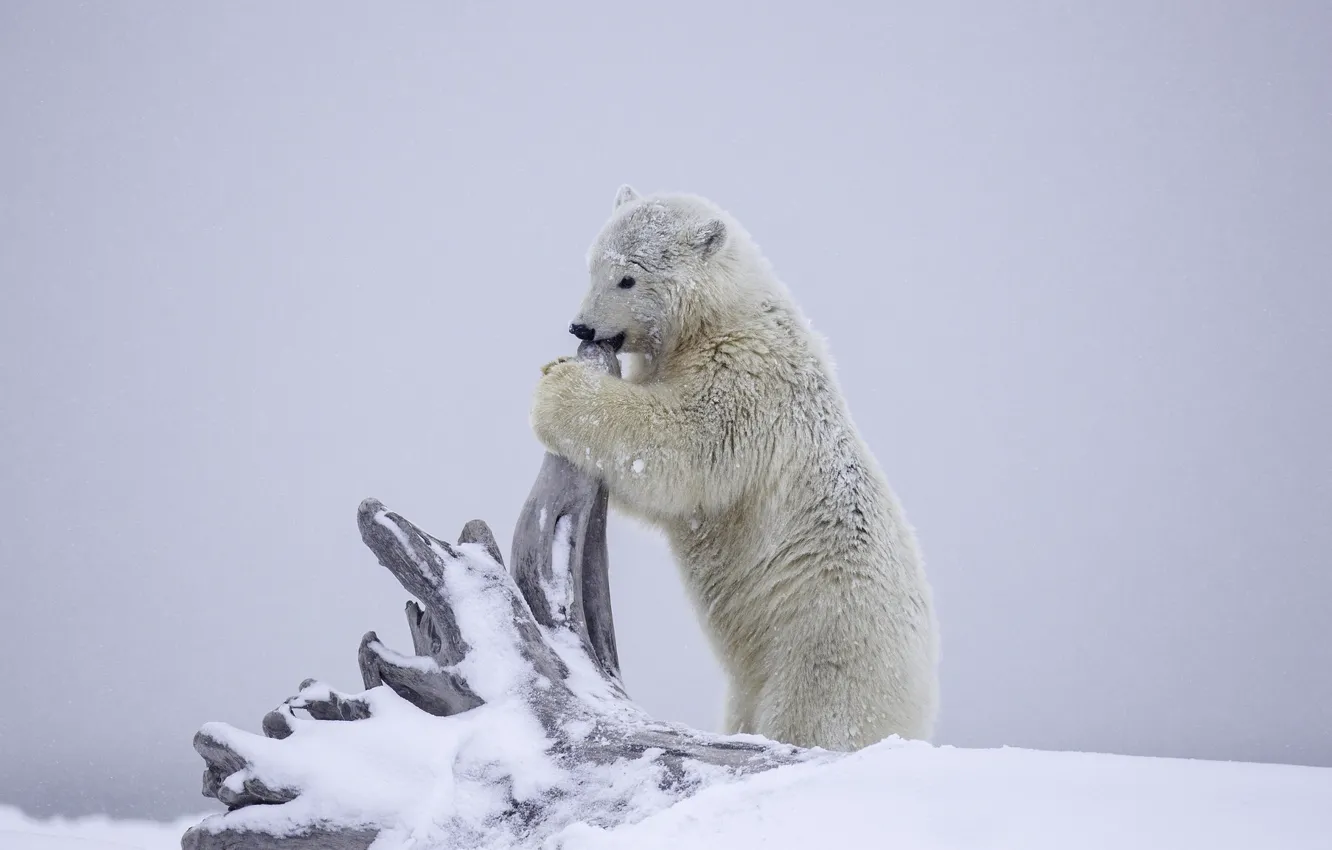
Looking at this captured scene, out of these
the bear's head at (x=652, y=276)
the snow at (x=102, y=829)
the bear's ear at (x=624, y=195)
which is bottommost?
the snow at (x=102, y=829)

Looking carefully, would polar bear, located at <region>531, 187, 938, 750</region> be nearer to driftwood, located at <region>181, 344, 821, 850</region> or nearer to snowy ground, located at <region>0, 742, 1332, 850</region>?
driftwood, located at <region>181, 344, 821, 850</region>

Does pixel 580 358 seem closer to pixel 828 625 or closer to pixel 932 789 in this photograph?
pixel 828 625

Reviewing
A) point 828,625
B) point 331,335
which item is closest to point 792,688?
point 828,625

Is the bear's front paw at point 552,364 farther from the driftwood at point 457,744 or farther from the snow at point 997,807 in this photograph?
the snow at point 997,807

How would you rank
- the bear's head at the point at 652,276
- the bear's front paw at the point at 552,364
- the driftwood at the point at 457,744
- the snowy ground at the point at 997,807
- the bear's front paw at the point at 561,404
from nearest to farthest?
the snowy ground at the point at 997,807, the driftwood at the point at 457,744, the bear's front paw at the point at 561,404, the bear's front paw at the point at 552,364, the bear's head at the point at 652,276

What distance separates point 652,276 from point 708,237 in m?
0.32

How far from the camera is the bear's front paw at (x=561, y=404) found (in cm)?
398

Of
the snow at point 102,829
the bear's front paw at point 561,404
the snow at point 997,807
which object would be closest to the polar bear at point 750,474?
the bear's front paw at point 561,404

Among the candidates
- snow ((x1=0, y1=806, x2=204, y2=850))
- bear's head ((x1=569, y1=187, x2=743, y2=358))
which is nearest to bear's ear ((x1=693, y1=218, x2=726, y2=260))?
bear's head ((x1=569, y1=187, x2=743, y2=358))

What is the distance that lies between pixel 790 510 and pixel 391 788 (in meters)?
2.13

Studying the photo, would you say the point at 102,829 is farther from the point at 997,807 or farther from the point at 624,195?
the point at 997,807

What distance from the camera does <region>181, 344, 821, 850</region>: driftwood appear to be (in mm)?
2496

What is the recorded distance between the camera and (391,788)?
2633mm

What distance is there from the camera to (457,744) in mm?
2750
